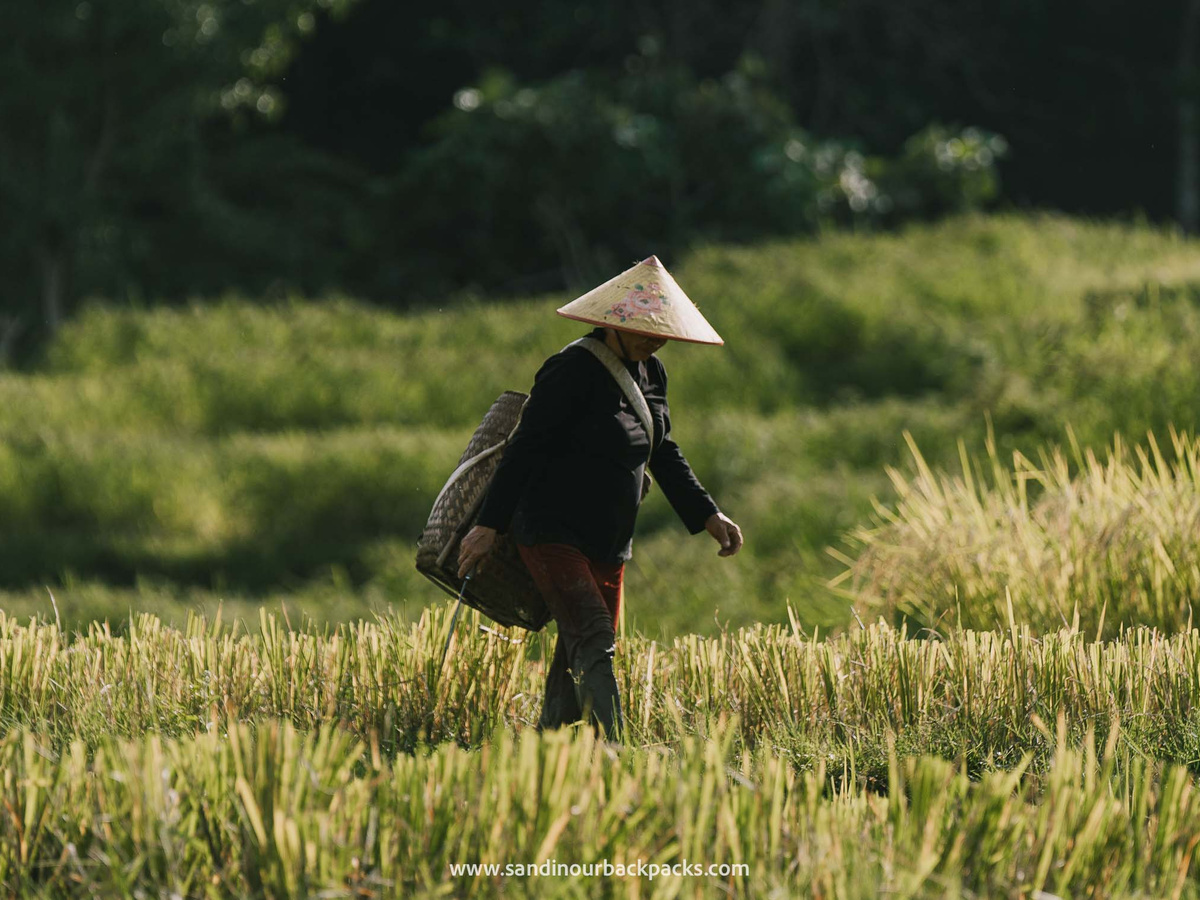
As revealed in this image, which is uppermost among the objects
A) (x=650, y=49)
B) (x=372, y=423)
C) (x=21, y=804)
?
(x=650, y=49)

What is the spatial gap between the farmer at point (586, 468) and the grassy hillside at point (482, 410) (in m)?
3.19

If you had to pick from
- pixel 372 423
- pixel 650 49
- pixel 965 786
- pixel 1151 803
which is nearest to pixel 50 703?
pixel 965 786

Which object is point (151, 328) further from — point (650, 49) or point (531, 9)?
point (531, 9)

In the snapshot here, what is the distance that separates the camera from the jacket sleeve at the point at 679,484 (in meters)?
4.54

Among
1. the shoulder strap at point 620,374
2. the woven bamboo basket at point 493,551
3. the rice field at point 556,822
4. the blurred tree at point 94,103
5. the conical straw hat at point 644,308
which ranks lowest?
the rice field at point 556,822

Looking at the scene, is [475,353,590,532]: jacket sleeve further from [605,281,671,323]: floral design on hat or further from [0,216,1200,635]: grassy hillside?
[0,216,1200,635]: grassy hillside

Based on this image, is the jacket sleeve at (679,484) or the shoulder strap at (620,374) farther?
the jacket sleeve at (679,484)

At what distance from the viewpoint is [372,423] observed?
1269 centimetres

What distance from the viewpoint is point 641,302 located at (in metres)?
4.20

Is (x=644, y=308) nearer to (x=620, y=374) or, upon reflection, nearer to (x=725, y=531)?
(x=620, y=374)

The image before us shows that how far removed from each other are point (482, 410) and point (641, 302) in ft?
27.9

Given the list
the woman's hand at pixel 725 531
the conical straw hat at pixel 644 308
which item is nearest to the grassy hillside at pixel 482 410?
the woman's hand at pixel 725 531

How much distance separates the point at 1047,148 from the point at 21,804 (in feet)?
88.9

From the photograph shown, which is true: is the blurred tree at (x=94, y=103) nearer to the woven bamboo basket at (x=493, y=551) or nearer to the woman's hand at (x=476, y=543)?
the woven bamboo basket at (x=493, y=551)
